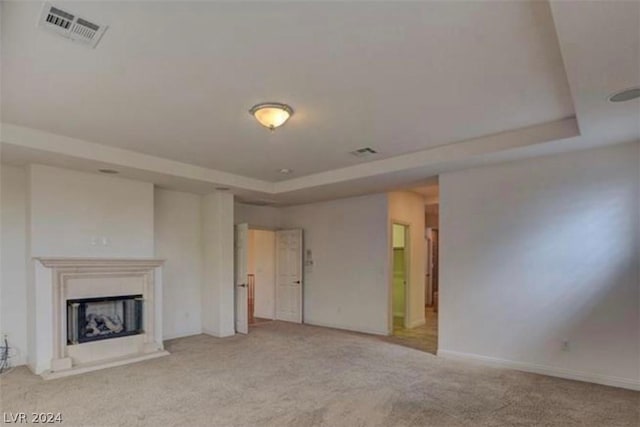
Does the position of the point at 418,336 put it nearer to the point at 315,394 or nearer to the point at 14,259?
the point at 315,394

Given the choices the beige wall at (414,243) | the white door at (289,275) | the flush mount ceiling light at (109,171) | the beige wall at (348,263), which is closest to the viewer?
the flush mount ceiling light at (109,171)

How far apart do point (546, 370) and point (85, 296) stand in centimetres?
590

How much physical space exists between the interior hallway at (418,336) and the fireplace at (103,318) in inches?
157

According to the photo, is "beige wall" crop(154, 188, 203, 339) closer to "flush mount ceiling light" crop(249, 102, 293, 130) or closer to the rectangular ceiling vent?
the rectangular ceiling vent

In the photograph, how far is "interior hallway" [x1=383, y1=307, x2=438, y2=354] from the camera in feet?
19.5

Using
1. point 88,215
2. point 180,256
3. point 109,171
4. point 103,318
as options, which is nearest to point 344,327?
Result: point 180,256

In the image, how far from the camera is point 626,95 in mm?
2912

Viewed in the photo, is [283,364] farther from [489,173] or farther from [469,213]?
[489,173]

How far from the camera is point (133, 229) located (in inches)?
225

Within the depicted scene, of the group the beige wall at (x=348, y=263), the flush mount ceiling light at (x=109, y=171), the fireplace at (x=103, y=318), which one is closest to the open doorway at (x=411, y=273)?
the beige wall at (x=348, y=263)

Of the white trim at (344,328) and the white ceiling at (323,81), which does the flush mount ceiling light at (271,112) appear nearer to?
the white ceiling at (323,81)

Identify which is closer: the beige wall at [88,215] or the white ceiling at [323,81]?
the white ceiling at [323,81]

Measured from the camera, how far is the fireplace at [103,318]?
16.0 ft

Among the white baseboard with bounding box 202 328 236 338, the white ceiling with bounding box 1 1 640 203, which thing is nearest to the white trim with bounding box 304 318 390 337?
the white baseboard with bounding box 202 328 236 338
